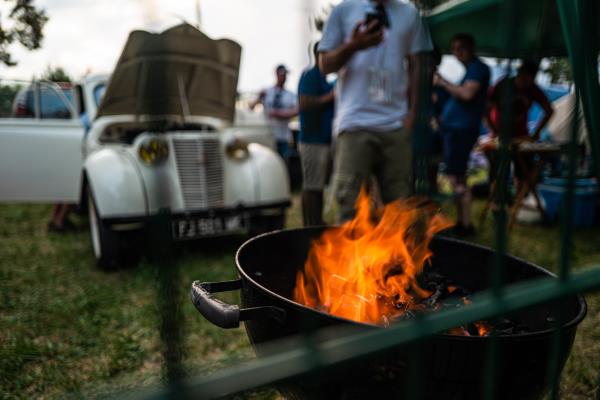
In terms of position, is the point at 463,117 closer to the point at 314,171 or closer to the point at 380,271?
the point at 314,171

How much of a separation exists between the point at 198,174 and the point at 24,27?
2884mm

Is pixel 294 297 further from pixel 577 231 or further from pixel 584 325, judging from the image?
pixel 577 231

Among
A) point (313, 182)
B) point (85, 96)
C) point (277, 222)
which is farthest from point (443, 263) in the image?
point (85, 96)

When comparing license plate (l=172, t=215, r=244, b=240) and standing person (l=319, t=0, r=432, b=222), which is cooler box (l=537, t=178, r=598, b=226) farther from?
license plate (l=172, t=215, r=244, b=240)

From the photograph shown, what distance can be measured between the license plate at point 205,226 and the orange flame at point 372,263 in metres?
2.24

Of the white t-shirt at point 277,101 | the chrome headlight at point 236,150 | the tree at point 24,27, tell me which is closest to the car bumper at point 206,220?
the chrome headlight at point 236,150

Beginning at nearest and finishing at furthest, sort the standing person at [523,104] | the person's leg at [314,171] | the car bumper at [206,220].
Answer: the car bumper at [206,220] < the person's leg at [314,171] < the standing person at [523,104]

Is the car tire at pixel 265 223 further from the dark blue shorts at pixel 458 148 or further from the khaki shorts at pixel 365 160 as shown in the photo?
the dark blue shorts at pixel 458 148

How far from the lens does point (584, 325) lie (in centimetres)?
280

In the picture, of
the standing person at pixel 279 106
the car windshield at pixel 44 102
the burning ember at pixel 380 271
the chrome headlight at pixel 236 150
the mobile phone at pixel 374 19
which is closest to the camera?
the burning ember at pixel 380 271

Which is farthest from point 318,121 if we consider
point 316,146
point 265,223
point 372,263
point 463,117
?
point 372,263

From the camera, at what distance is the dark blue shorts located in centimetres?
467

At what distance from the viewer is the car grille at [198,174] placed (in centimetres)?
399

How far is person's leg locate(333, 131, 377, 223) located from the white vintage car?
1063 mm
